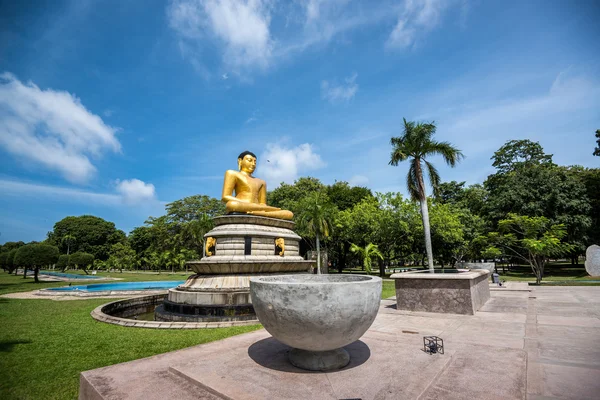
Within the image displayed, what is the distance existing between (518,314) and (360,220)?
22168mm

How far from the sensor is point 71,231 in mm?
65750

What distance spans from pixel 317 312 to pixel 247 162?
1320 centimetres

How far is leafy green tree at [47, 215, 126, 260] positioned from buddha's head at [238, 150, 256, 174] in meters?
65.6

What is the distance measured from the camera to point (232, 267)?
11461 mm

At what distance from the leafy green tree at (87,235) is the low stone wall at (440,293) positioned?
7423cm

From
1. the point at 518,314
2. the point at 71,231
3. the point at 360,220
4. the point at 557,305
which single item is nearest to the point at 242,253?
the point at 518,314

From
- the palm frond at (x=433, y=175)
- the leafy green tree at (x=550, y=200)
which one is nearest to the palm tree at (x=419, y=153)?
the palm frond at (x=433, y=175)

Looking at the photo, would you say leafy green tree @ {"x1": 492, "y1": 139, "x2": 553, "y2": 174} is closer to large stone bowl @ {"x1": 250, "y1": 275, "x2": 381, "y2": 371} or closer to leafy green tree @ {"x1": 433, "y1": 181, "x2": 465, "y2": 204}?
leafy green tree @ {"x1": 433, "y1": 181, "x2": 465, "y2": 204}

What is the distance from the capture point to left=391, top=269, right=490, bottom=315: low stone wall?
835 centimetres

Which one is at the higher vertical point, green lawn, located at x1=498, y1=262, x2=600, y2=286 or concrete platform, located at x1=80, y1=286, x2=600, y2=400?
concrete platform, located at x1=80, y1=286, x2=600, y2=400

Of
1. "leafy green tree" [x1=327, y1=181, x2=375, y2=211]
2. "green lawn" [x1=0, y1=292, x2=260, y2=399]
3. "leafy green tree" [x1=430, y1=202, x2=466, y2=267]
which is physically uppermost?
"leafy green tree" [x1=327, y1=181, x2=375, y2=211]

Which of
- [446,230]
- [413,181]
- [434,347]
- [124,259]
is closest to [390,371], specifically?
[434,347]

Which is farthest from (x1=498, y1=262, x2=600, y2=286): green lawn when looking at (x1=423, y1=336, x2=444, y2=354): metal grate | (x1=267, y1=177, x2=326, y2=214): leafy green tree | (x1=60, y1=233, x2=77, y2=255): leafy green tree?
(x1=60, y1=233, x2=77, y2=255): leafy green tree

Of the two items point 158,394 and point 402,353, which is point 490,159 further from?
point 158,394
